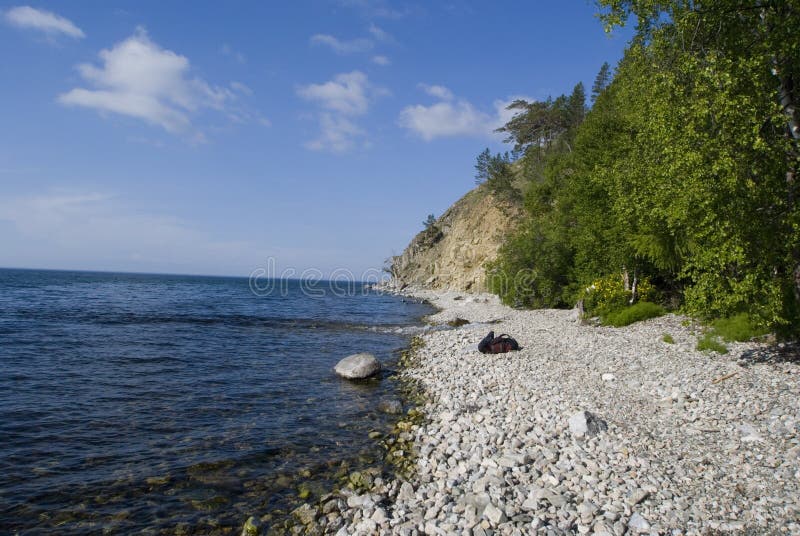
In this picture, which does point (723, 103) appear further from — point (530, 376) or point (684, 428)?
point (530, 376)

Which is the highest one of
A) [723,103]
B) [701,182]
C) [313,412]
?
[723,103]

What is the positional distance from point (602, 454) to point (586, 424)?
105 cm

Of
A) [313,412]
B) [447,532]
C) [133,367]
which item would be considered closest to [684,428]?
[447,532]

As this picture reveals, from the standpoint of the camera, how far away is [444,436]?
33.9 ft

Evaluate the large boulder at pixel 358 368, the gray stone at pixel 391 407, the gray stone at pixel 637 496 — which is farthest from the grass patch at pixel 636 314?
the gray stone at pixel 637 496

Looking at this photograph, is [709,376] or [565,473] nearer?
[565,473]

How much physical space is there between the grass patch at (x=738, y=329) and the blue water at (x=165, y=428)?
38.8 feet

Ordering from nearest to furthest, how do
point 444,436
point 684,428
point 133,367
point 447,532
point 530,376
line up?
point 447,532 < point 684,428 < point 444,436 < point 530,376 < point 133,367

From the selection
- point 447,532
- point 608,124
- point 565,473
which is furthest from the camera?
point 608,124

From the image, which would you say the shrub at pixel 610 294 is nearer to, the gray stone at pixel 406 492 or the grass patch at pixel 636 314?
the grass patch at pixel 636 314

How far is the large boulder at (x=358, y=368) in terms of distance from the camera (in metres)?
16.8

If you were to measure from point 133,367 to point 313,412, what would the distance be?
Answer: 32.2 ft

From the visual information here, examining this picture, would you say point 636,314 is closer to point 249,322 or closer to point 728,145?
point 728,145

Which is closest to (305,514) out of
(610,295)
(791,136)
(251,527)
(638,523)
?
(251,527)
